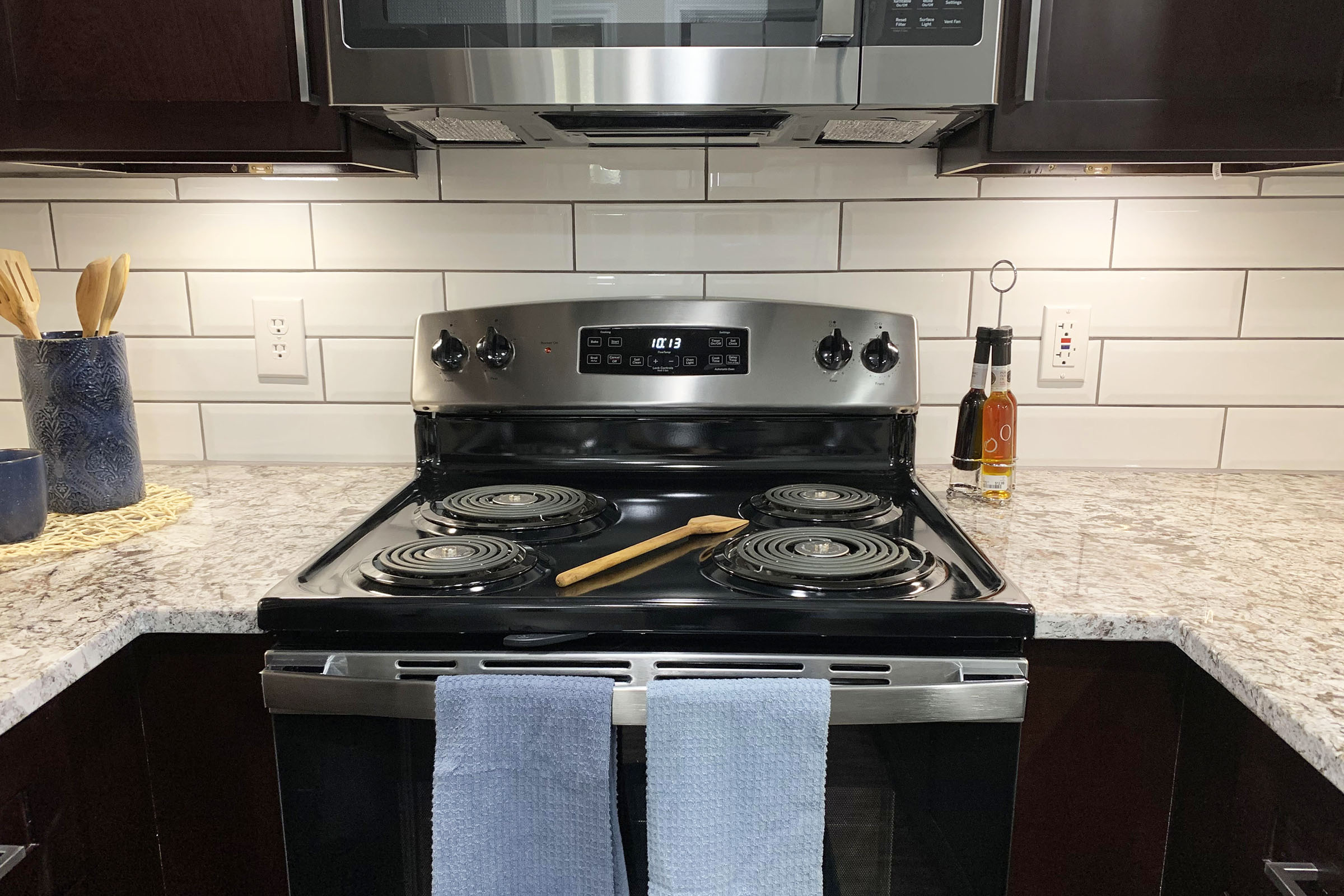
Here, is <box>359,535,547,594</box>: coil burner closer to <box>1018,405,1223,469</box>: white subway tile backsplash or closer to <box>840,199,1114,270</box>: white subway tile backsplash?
<box>840,199,1114,270</box>: white subway tile backsplash

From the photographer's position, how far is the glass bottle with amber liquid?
4.10 feet

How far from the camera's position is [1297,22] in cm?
108

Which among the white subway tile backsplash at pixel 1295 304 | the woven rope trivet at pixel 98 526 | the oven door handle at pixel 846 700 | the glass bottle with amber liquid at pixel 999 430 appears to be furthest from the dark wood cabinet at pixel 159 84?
the white subway tile backsplash at pixel 1295 304

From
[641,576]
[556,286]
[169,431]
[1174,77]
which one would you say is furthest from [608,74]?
[169,431]

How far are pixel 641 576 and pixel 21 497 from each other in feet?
2.47

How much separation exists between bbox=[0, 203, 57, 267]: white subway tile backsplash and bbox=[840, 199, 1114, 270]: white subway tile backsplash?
1303 millimetres

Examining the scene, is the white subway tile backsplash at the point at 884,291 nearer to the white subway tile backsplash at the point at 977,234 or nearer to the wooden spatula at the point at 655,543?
the white subway tile backsplash at the point at 977,234

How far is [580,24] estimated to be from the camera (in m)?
1.06

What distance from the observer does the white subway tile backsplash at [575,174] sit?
1.45 meters

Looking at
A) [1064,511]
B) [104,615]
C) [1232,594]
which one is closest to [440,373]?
[104,615]

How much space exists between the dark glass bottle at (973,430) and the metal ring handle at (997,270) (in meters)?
0.20

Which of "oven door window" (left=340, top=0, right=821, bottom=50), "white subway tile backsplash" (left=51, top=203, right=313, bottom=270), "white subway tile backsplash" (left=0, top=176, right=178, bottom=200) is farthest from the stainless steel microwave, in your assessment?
"white subway tile backsplash" (left=0, top=176, right=178, bottom=200)

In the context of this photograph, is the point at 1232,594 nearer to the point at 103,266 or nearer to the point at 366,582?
the point at 366,582

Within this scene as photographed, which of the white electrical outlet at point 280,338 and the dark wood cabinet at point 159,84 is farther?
the white electrical outlet at point 280,338
